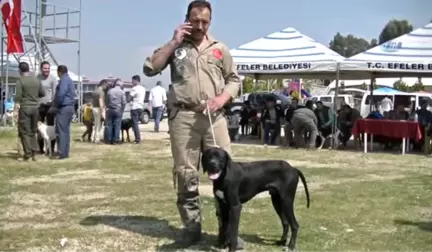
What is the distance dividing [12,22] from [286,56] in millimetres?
10814

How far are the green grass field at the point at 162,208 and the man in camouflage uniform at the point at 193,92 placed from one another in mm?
471

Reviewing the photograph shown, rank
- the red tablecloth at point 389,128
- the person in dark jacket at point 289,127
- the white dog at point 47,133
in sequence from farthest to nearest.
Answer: the person in dark jacket at point 289,127
the red tablecloth at point 389,128
the white dog at point 47,133

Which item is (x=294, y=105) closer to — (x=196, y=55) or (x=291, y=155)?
(x=291, y=155)

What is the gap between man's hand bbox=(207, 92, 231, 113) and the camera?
4867 mm

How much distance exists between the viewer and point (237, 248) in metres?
4.90

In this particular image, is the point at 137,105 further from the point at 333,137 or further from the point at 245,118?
the point at 333,137

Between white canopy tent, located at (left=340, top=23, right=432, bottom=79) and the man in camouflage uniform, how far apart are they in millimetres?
10381

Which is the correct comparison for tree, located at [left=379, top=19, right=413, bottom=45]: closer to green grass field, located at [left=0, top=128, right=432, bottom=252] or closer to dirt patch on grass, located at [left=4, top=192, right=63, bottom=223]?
green grass field, located at [left=0, top=128, right=432, bottom=252]

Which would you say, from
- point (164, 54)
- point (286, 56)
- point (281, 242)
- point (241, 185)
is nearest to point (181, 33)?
point (164, 54)

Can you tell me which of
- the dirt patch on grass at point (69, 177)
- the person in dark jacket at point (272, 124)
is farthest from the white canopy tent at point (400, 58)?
the dirt patch on grass at point (69, 177)

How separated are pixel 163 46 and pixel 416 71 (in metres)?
11.1

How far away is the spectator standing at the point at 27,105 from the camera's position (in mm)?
10984

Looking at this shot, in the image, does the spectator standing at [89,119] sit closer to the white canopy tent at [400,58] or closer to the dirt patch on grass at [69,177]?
the dirt patch on grass at [69,177]

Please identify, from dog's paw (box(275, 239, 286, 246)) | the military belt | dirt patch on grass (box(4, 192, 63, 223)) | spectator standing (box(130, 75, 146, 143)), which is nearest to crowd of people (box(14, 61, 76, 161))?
dirt patch on grass (box(4, 192, 63, 223))
